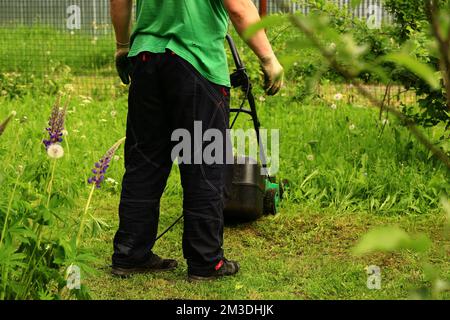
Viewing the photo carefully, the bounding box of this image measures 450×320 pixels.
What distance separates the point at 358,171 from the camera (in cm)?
506

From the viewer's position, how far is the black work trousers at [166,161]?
3.44m

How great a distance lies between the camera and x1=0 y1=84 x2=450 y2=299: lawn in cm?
360

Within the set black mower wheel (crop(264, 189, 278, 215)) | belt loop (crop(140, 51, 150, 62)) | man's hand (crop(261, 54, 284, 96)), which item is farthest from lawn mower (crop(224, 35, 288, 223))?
belt loop (crop(140, 51, 150, 62))

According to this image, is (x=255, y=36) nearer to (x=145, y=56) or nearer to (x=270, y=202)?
(x=145, y=56)

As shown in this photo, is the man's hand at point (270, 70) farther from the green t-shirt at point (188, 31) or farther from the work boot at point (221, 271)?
the work boot at point (221, 271)

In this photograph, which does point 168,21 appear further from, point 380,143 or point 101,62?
point 101,62

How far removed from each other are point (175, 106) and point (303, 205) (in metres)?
1.58

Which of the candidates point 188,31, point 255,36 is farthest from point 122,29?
point 255,36

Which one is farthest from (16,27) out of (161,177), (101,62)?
(161,177)

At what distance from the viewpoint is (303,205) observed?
4.82 meters

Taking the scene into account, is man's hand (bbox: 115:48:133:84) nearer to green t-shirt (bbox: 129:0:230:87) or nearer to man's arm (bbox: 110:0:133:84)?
man's arm (bbox: 110:0:133:84)

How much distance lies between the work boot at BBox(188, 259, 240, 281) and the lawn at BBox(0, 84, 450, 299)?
36 millimetres

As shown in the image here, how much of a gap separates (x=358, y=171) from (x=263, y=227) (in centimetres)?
86

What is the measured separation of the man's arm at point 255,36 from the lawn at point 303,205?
884 millimetres
